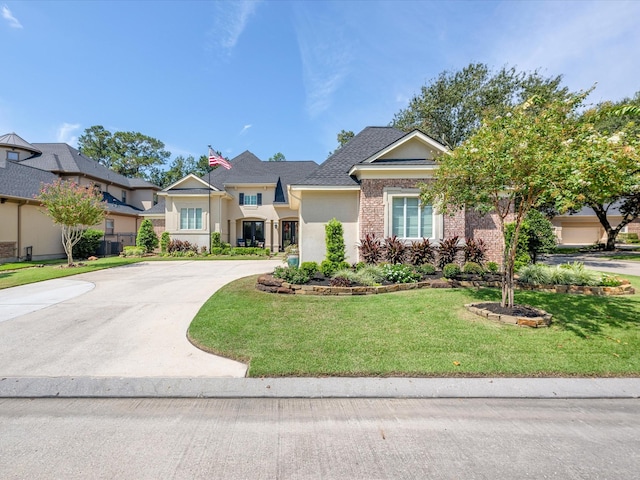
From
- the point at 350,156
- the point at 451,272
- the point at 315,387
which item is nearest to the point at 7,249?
the point at 350,156

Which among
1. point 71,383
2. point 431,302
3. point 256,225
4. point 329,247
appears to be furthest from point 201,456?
point 256,225

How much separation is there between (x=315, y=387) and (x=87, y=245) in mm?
22876

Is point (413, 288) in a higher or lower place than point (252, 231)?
lower

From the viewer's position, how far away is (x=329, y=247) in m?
10.7

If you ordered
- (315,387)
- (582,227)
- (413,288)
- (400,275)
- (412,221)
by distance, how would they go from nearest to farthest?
(315,387), (413,288), (400,275), (412,221), (582,227)

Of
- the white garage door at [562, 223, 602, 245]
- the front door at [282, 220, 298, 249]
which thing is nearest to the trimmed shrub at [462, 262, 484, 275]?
the front door at [282, 220, 298, 249]

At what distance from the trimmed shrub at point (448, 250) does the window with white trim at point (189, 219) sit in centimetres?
1847

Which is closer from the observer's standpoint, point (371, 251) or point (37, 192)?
point (371, 251)

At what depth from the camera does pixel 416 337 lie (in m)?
5.44

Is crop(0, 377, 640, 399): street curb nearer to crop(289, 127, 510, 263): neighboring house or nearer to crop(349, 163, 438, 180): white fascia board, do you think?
crop(289, 127, 510, 263): neighboring house

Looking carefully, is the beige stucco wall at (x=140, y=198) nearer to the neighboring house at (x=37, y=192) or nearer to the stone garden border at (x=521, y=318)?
the neighboring house at (x=37, y=192)

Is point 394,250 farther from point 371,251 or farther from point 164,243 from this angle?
point 164,243

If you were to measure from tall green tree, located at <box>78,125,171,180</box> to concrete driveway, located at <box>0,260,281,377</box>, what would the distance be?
45502 mm

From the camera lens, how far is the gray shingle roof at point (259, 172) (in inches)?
1007
